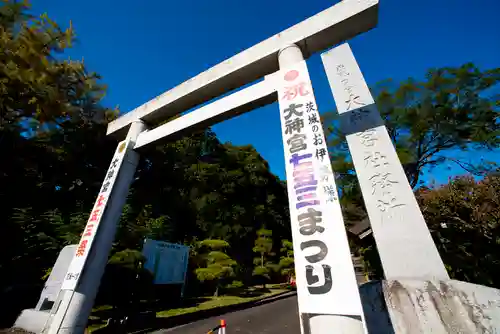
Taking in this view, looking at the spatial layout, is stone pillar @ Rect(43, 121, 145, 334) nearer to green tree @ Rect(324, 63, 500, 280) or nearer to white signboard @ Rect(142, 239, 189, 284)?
white signboard @ Rect(142, 239, 189, 284)

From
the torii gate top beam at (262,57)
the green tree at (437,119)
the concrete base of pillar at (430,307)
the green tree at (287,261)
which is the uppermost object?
the green tree at (437,119)

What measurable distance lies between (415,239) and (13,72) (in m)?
9.48

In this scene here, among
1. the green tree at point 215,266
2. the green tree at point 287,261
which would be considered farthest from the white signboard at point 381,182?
the green tree at point 287,261

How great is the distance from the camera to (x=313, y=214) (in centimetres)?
244

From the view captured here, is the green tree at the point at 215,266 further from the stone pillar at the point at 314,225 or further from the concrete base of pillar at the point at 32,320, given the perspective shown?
the stone pillar at the point at 314,225

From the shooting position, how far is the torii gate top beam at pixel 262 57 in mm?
3453

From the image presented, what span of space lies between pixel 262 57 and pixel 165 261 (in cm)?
716

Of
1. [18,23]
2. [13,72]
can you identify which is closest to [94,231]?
[13,72]

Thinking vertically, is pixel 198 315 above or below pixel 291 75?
below

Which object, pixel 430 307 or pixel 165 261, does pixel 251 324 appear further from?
pixel 430 307

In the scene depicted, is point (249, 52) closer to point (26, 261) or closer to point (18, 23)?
point (18, 23)

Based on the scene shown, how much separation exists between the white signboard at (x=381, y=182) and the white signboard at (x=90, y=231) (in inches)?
191

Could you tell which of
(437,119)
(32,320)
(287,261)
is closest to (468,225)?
(437,119)

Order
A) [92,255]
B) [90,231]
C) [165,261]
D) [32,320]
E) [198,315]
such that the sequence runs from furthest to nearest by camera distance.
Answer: [165,261], [198,315], [32,320], [90,231], [92,255]
